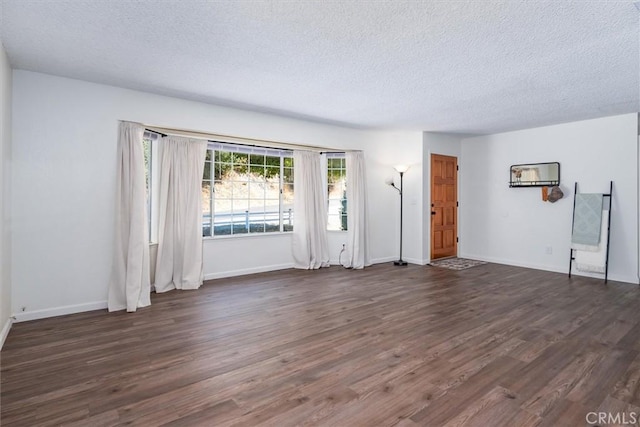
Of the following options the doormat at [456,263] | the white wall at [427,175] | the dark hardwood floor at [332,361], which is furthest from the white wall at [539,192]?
the dark hardwood floor at [332,361]

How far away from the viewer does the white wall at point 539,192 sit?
5031 millimetres

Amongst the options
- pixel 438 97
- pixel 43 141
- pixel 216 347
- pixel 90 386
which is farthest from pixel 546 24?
pixel 43 141

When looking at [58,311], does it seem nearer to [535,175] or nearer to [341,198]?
[341,198]

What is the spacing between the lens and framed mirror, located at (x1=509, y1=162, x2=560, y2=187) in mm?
5732

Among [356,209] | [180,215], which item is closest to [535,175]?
[356,209]

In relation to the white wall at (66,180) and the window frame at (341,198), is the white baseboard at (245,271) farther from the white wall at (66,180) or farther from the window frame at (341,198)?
the white wall at (66,180)

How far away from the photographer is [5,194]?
10.3 feet

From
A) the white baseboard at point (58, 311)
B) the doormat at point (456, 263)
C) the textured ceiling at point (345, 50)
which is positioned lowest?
the doormat at point (456, 263)

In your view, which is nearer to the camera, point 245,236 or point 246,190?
point 245,236

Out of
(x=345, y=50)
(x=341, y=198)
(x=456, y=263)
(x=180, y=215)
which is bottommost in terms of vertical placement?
(x=456, y=263)

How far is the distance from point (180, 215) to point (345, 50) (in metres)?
3.14

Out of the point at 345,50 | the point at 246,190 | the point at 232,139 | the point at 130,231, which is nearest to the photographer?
the point at 345,50

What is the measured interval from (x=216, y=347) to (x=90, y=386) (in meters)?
0.89

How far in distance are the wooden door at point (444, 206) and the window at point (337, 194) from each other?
1791 mm
